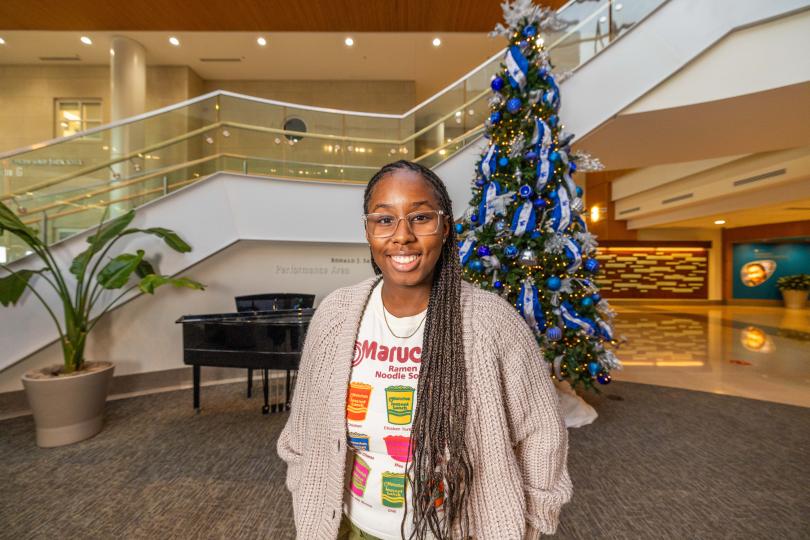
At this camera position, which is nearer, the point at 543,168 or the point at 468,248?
the point at 543,168

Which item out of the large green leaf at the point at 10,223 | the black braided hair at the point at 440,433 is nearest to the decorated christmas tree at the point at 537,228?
the black braided hair at the point at 440,433

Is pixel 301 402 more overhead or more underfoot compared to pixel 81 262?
more underfoot

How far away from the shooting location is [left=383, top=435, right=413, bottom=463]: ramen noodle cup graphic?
3.14 ft

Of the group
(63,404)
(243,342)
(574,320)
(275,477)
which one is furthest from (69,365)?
(574,320)

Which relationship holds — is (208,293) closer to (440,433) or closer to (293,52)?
(440,433)

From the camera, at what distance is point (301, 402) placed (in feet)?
3.71

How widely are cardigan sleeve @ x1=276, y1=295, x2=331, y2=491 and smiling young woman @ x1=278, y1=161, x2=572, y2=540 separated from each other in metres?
0.04

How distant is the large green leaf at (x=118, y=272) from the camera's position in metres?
3.60

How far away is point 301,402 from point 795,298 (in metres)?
18.3

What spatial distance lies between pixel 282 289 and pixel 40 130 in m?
8.80

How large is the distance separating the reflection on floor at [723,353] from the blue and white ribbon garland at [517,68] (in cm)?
251

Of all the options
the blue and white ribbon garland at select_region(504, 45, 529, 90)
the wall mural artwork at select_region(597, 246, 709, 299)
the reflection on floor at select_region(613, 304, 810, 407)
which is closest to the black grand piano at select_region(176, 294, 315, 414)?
the blue and white ribbon garland at select_region(504, 45, 529, 90)

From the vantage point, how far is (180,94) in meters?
9.37

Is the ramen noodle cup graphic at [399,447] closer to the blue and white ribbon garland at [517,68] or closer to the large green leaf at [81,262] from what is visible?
the blue and white ribbon garland at [517,68]
